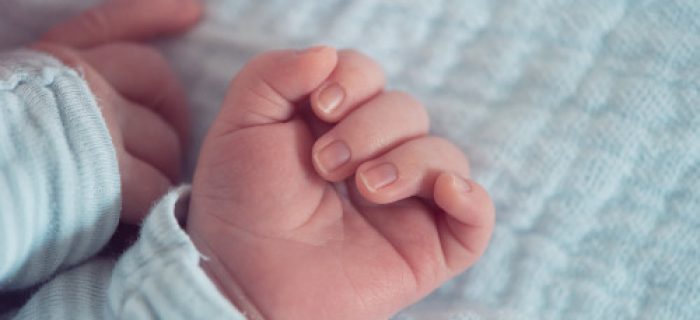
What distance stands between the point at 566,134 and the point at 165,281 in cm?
43

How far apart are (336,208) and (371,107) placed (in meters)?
0.10

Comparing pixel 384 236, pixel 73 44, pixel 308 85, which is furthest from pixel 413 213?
pixel 73 44

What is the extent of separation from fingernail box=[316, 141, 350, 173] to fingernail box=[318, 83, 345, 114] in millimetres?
37

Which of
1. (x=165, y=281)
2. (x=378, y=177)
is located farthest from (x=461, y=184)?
(x=165, y=281)

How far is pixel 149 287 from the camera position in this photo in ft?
1.90

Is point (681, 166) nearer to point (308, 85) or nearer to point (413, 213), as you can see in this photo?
point (413, 213)

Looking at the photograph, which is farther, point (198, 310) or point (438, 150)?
point (438, 150)

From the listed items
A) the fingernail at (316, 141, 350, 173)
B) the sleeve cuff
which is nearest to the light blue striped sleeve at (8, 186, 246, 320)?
the sleeve cuff

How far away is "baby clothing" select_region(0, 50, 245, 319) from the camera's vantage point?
22.6 inches

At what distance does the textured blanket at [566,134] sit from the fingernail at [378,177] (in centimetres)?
15

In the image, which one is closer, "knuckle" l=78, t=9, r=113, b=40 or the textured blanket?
the textured blanket

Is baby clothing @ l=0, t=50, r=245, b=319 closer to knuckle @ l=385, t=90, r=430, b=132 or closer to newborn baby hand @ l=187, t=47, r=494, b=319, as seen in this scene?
newborn baby hand @ l=187, t=47, r=494, b=319

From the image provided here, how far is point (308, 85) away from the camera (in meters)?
0.63

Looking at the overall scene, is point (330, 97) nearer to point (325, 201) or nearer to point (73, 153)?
point (325, 201)
